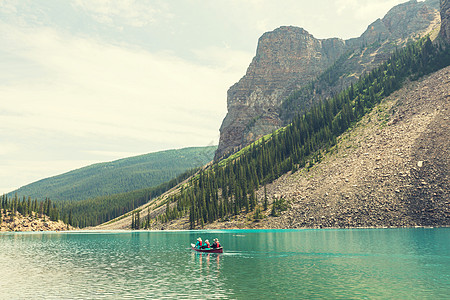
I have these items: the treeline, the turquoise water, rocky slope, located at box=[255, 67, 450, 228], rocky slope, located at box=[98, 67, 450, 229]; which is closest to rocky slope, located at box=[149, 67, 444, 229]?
rocky slope, located at box=[98, 67, 450, 229]

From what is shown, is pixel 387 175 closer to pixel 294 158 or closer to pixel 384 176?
pixel 384 176

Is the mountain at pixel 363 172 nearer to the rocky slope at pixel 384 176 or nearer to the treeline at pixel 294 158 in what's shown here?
the rocky slope at pixel 384 176

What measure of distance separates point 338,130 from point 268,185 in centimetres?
5007

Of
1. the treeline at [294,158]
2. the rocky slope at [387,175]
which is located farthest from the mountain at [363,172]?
the treeline at [294,158]

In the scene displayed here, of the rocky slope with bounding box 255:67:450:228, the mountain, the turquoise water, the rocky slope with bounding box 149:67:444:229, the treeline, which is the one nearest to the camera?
the turquoise water

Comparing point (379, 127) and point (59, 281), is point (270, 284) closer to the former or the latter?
point (59, 281)

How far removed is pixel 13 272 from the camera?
4631 cm

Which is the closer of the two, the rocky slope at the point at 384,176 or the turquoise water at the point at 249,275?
the turquoise water at the point at 249,275

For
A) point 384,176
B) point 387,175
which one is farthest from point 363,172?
point 387,175

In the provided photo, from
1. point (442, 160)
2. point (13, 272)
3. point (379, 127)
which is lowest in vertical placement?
point (13, 272)

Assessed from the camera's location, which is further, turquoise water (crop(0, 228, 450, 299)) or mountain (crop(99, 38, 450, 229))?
mountain (crop(99, 38, 450, 229))

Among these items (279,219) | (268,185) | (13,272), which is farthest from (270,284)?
(268,185)

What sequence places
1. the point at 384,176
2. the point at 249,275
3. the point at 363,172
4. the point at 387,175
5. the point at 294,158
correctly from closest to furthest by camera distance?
the point at 249,275 < the point at 387,175 < the point at 384,176 < the point at 363,172 < the point at 294,158

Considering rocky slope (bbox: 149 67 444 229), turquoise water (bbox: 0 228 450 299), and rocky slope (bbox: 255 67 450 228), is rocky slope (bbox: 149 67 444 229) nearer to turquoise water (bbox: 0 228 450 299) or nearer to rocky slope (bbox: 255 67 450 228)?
rocky slope (bbox: 255 67 450 228)
